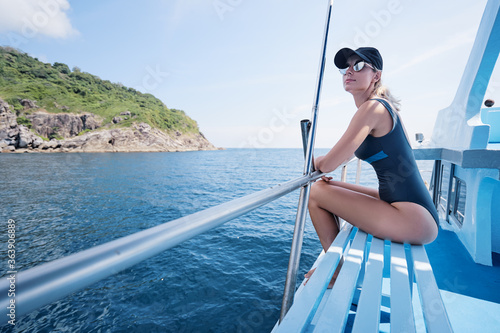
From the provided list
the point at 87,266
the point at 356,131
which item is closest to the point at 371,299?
the point at 356,131

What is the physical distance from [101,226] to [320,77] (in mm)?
9703

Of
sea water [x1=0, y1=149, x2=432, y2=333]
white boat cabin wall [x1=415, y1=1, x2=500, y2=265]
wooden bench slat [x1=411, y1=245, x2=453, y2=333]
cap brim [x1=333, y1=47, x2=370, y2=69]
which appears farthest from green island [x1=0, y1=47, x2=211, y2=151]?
wooden bench slat [x1=411, y1=245, x2=453, y2=333]

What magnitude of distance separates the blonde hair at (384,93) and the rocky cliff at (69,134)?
57221 millimetres

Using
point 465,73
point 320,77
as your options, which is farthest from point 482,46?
point 320,77

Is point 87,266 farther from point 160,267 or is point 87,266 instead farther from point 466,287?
point 160,267

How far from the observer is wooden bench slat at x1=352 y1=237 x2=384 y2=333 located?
3.26ft

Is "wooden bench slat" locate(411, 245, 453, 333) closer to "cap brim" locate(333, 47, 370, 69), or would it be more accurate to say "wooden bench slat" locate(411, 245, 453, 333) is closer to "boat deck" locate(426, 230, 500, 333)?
"boat deck" locate(426, 230, 500, 333)

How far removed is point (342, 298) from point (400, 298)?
289 mm

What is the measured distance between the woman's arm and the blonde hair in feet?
1.02

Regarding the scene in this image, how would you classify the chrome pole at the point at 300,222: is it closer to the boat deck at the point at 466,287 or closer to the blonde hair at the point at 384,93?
the blonde hair at the point at 384,93

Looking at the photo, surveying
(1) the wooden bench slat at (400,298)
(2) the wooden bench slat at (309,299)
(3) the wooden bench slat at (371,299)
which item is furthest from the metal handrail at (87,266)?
(1) the wooden bench slat at (400,298)

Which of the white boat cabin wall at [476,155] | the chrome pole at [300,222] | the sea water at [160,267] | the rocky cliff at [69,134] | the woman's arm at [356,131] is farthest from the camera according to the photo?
the rocky cliff at [69,134]

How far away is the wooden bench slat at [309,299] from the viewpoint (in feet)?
3.24

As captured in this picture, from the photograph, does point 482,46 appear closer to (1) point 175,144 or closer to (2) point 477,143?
(2) point 477,143
